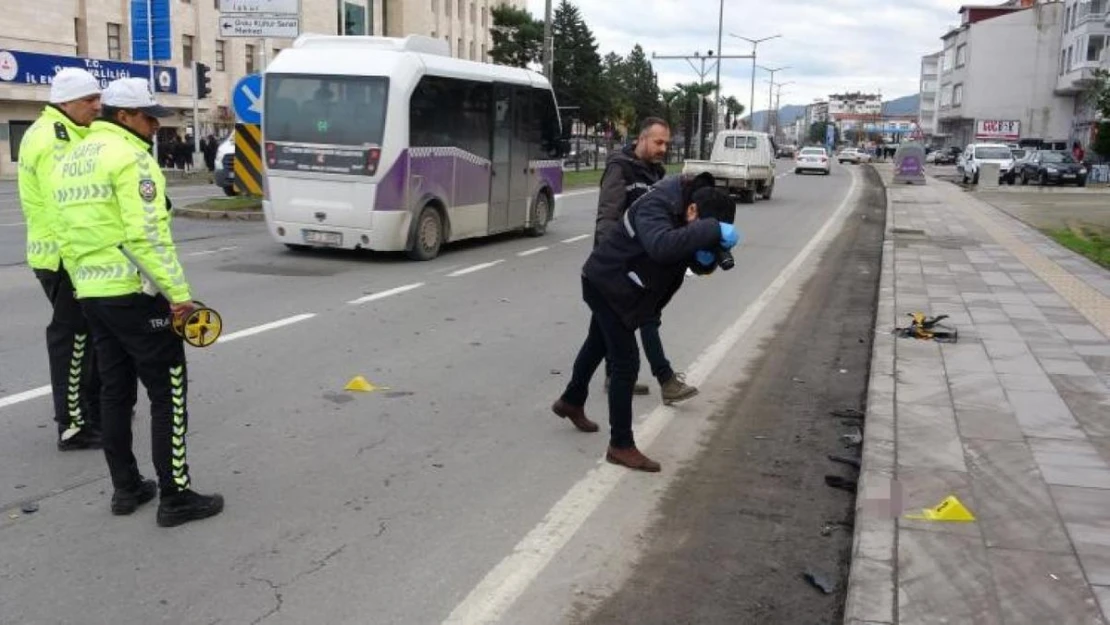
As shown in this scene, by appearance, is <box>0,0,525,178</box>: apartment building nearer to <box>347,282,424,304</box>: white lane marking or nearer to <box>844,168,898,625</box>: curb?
<box>347,282,424,304</box>: white lane marking

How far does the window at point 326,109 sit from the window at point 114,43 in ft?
127

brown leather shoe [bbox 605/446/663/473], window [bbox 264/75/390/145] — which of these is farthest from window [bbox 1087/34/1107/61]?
brown leather shoe [bbox 605/446/663/473]

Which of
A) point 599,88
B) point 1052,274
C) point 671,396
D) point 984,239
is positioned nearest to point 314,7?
point 599,88

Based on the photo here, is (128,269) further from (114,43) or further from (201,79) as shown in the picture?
(114,43)

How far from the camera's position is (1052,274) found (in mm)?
13172

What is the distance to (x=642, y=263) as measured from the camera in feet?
16.8

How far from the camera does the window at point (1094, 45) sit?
6975 cm

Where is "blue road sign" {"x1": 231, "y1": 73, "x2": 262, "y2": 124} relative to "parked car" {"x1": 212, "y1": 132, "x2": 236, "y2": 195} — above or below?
above

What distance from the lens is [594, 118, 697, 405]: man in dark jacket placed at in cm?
610

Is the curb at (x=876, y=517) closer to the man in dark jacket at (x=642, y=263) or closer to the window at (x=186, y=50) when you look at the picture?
the man in dark jacket at (x=642, y=263)

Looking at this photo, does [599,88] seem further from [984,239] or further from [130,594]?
[130,594]

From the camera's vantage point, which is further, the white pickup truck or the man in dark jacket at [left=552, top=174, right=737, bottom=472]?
the white pickup truck

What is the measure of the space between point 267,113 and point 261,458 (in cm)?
890

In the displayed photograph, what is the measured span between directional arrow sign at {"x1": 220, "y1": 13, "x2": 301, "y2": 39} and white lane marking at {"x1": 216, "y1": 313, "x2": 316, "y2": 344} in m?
13.5
